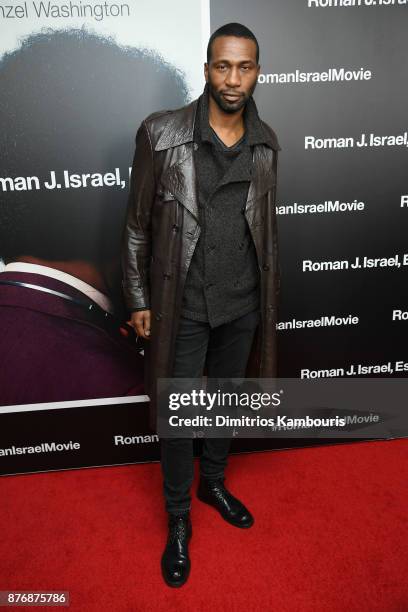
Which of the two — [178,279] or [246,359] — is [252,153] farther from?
[246,359]

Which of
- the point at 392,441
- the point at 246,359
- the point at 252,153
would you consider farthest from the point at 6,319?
the point at 392,441

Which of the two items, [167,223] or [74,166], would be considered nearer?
[167,223]

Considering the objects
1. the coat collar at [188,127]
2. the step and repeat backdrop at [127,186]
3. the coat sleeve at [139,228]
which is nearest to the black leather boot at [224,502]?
the step and repeat backdrop at [127,186]

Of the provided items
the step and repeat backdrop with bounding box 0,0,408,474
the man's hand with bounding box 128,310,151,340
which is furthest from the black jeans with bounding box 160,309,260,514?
the step and repeat backdrop with bounding box 0,0,408,474

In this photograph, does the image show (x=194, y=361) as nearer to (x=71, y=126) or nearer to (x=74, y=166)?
(x=74, y=166)

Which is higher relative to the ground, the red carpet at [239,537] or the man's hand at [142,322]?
the man's hand at [142,322]

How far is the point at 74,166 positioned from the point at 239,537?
1.66 meters

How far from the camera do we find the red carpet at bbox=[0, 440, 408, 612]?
6.05 ft

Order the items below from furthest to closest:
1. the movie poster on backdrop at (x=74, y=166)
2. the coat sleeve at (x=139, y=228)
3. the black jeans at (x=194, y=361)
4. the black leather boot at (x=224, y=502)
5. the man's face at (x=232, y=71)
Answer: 1. the black leather boot at (x=224, y=502)
2. the movie poster on backdrop at (x=74, y=166)
3. the black jeans at (x=194, y=361)
4. the coat sleeve at (x=139, y=228)
5. the man's face at (x=232, y=71)

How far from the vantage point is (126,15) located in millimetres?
2014

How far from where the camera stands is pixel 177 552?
1.95m

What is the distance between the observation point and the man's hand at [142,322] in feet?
6.06

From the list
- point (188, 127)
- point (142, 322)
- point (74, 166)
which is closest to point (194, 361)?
point (142, 322)

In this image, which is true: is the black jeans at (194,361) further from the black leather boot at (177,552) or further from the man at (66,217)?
the man at (66,217)
